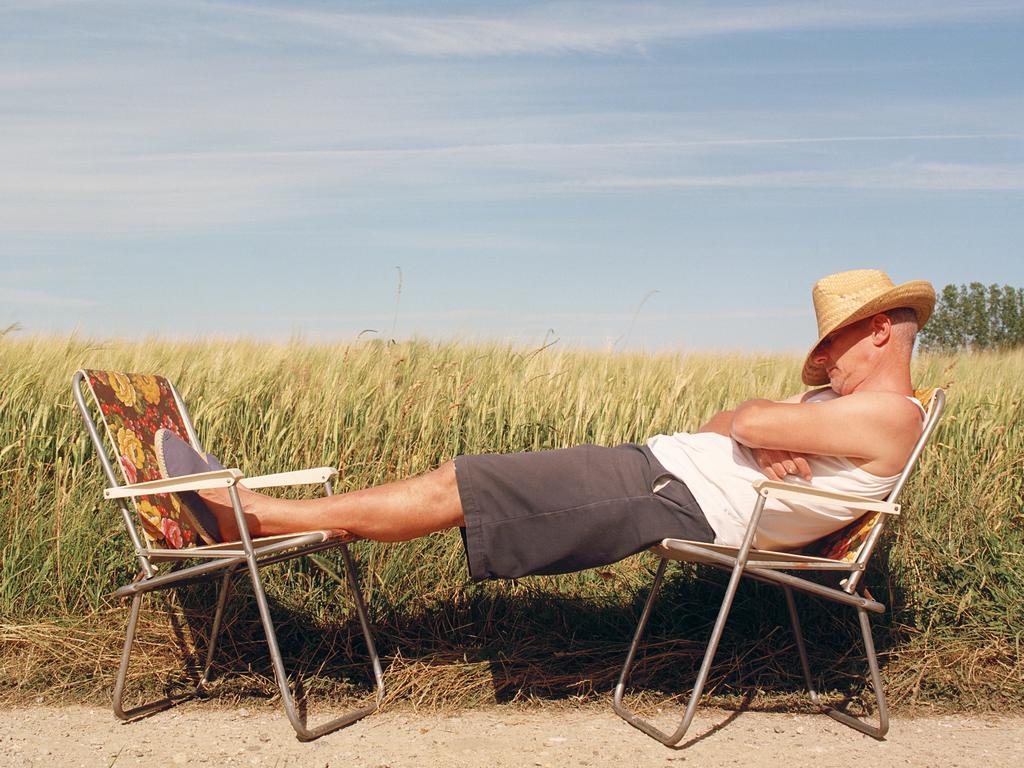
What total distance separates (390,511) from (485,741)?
631 mm

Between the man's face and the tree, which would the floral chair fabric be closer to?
the man's face

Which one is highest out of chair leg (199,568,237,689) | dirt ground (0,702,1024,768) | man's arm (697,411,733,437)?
man's arm (697,411,733,437)

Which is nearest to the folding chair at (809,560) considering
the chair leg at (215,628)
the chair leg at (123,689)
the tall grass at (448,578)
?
the tall grass at (448,578)

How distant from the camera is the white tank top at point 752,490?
251cm

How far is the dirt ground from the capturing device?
2.42 m

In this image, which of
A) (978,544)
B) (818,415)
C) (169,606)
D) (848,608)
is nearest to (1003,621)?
(978,544)

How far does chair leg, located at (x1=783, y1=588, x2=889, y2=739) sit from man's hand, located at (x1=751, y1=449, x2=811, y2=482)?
38 cm

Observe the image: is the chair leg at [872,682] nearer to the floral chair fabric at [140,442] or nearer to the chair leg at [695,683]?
the chair leg at [695,683]

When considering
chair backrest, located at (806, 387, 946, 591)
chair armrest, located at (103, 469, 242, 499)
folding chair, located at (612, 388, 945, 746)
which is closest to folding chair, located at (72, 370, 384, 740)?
chair armrest, located at (103, 469, 242, 499)

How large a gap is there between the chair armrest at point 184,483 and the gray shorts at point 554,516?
1.81ft

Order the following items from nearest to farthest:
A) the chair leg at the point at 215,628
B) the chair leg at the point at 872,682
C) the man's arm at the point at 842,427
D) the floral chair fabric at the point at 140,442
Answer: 1. the man's arm at the point at 842,427
2. the chair leg at the point at 872,682
3. the floral chair fabric at the point at 140,442
4. the chair leg at the point at 215,628

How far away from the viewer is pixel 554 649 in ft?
9.77

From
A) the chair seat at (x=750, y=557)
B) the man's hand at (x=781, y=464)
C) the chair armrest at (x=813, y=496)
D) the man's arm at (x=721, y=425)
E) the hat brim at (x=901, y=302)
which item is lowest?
the chair seat at (x=750, y=557)

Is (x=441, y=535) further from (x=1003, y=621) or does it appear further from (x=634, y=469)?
(x=1003, y=621)
